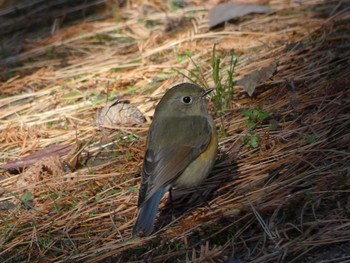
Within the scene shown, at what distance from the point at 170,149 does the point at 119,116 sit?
123cm

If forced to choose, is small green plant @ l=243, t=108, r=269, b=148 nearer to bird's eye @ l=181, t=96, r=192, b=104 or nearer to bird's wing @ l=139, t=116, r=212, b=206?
bird's wing @ l=139, t=116, r=212, b=206

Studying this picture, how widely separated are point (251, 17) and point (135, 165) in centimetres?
247

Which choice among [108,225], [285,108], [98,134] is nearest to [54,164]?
[98,134]

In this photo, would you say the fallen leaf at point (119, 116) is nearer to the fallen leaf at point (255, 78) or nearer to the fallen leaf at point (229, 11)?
the fallen leaf at point (255, 78)

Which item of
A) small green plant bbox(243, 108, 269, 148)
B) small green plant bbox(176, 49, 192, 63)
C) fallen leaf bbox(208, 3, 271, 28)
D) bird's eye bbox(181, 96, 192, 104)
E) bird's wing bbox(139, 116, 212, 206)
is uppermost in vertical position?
fallen leaf bbox(208, 3, 271, 28)

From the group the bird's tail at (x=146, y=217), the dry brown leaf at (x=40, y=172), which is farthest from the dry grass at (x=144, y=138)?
the bird's tail at (x=146, y=217)

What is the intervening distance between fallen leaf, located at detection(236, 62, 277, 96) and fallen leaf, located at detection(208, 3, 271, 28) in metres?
1.30

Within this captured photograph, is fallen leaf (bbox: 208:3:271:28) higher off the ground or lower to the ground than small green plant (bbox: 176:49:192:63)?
higher

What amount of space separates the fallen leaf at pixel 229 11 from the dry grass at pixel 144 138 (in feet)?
0.27

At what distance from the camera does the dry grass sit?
4.00 metres

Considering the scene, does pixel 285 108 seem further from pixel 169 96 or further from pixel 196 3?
pixel 196 3

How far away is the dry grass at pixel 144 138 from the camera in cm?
400

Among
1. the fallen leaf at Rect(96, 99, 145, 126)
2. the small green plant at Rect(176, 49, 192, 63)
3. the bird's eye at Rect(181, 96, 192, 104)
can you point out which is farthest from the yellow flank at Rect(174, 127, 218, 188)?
the small green plant at Rect(176, 49, 192, 63)

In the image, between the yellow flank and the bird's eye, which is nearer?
the yellow flank
